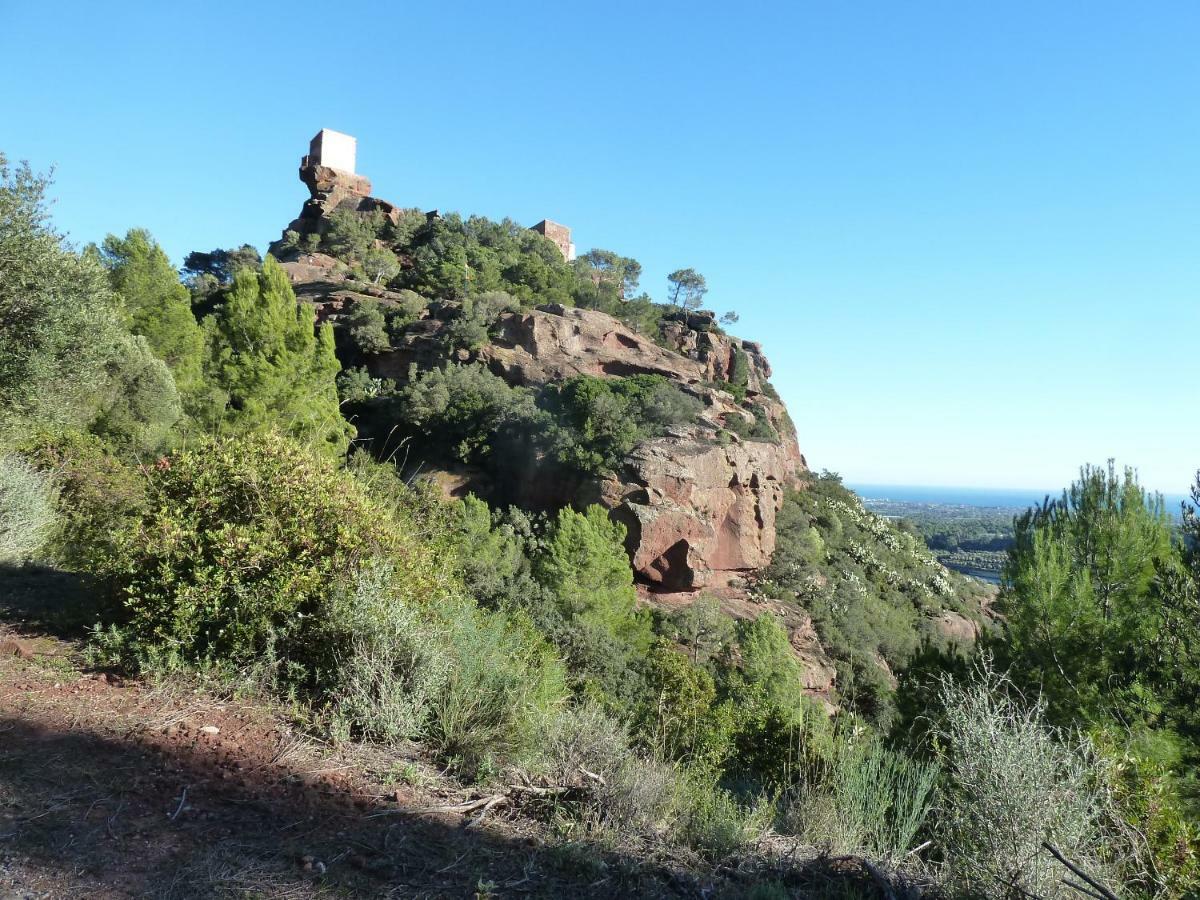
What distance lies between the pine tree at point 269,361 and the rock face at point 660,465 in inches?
308

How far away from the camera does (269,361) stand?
17.8 metres

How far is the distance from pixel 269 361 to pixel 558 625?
10700 mm

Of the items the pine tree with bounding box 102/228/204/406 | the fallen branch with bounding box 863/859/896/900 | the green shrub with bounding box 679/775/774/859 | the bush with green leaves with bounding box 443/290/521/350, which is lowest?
the green shrub with bounding box 679/775/774/859

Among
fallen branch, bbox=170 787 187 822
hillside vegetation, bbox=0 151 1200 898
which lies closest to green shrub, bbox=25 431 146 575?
hillside vegetation, bbox=0 151 1200 898

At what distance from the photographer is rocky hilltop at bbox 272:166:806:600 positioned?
21234mm

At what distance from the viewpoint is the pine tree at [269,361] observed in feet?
56.2

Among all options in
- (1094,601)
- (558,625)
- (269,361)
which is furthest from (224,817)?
(269,361)

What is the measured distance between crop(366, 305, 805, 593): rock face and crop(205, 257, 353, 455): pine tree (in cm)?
783

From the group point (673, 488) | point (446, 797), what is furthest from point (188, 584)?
point (673, 488)

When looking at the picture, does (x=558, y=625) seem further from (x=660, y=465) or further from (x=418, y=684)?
(x=418, y=684)

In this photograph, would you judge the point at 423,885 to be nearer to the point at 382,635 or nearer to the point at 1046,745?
the point at 382,635

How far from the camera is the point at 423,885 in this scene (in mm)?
2395

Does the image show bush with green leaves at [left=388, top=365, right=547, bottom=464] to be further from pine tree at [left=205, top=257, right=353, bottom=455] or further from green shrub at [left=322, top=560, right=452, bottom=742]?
green shrub at [left=322, top=560, right=452, bottom=742]

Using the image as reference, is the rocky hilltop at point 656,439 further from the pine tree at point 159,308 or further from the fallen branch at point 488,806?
the fallen branch at point 488,806
